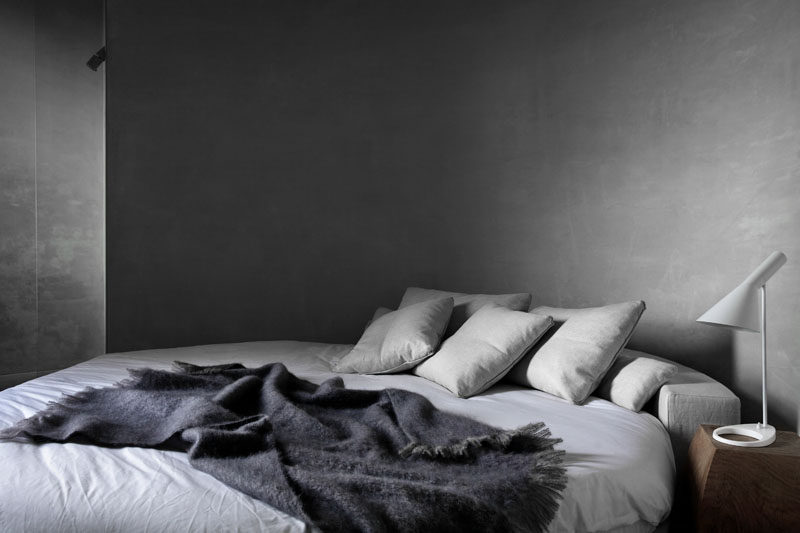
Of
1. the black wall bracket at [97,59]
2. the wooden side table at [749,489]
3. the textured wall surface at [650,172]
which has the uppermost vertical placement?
the black wall bracket at [97,59]

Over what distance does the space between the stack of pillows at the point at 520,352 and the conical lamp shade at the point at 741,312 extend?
428 millimetres

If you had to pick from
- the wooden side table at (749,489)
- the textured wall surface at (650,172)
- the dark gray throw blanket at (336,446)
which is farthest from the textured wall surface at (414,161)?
the dark gray throw blanket at (336,446)

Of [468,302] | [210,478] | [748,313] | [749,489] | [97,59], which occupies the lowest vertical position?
[749,489]

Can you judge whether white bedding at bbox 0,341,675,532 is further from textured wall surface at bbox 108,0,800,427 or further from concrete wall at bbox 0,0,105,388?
concrete wall at bbox 0,0,105,388

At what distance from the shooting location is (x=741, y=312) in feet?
6.25

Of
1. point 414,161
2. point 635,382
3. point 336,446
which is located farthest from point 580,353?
point 414,161

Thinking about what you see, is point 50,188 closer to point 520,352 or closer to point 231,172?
point 231,172

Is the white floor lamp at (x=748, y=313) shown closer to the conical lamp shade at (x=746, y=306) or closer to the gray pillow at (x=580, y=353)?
the conical lamp shade at (x=746, y=306)

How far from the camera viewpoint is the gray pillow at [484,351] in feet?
8.05

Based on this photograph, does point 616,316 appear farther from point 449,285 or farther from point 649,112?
point 449,285

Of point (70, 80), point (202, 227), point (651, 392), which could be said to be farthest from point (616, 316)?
point (70, 80)

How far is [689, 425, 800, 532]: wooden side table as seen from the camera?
1.74 m

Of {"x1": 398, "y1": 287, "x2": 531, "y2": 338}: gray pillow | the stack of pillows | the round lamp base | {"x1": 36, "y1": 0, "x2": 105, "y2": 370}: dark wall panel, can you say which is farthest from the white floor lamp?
{"x1": 36, "y1": 0, "x2": 105, "y2": 370}: dark wall panel

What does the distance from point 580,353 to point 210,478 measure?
1.48 m
